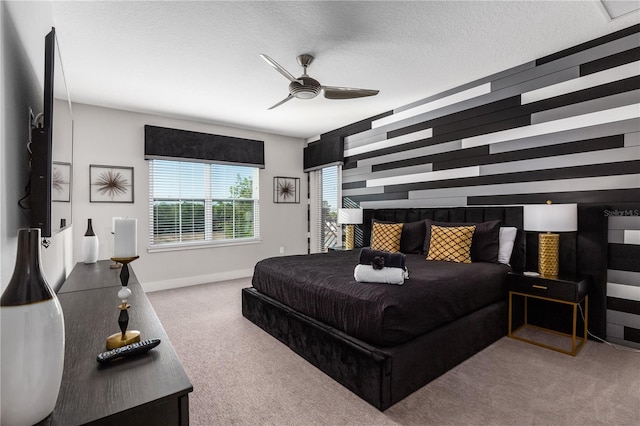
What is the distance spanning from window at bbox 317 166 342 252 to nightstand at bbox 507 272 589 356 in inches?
129

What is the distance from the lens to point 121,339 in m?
1.21

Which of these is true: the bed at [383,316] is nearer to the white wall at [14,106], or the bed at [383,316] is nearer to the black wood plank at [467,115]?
the black wood plank at [467,115]

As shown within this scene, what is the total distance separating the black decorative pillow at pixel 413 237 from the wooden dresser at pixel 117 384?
313 cm

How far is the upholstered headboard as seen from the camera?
334 cm

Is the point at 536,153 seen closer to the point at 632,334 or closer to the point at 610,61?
the point at 610,61

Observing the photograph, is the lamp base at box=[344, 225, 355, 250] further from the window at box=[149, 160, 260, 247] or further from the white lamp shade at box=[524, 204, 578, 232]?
the white lamp shade at box=[524, 204, 578, 232]

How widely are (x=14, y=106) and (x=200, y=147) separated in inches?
168

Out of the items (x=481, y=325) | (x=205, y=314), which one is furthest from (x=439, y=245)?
(x=205, y=314)

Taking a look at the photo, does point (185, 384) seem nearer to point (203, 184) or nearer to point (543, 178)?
point (543, 178)

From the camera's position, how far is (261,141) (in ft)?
19.6

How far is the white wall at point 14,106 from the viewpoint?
1007 millimetres

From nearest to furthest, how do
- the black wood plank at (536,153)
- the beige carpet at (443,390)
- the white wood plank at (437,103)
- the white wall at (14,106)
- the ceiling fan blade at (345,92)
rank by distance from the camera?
the white wall at (14,106), the beige carpet at (443,390), the black wood plank at (536,153), the ceiling fan blade at (345,92), the white wood plank at (437,103)

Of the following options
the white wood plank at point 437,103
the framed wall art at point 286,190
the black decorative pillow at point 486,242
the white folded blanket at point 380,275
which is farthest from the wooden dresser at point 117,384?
the framed wall art at point 286,190

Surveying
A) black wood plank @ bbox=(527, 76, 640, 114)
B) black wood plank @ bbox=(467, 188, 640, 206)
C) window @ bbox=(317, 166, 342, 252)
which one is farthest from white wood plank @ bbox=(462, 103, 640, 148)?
window @ bbox=(317, 166, 342, 252)
